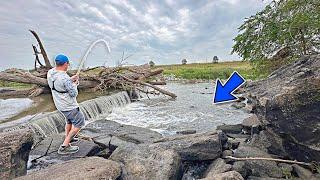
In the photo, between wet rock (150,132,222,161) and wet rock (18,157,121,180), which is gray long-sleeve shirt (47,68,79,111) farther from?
wet rock (150,132,222,161)

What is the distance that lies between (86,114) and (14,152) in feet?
24.6

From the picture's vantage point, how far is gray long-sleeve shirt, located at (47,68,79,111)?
6.09 m

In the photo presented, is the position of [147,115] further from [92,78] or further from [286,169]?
[286,169]

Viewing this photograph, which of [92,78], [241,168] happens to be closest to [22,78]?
[92,78]

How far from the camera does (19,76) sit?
52.7ft

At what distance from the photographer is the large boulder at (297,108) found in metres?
5.57

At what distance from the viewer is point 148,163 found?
218 inches

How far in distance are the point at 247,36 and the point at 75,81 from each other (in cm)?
612

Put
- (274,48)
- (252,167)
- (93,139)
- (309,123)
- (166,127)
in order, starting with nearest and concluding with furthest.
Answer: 1. (309,123)
2. (252,167)
3. (93,139)
4. (274,48)
5. (166,127)

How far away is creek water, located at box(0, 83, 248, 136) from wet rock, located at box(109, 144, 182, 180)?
4.31m

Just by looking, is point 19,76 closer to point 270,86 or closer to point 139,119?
point 139,119

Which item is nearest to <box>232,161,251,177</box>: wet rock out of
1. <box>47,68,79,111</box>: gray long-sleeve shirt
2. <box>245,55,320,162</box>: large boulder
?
<box>245,55,320,162</box>: large boulder

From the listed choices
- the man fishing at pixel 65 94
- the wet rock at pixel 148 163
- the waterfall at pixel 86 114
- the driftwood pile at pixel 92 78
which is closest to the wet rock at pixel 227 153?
the wet rock at pixel 148 163

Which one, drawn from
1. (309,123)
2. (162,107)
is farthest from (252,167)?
(162,107)
